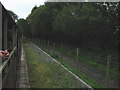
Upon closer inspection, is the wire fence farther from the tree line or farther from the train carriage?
the train carriage

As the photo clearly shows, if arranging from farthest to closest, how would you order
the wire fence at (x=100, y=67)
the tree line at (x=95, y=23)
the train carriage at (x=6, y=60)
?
the tree line at (x=95, y=23) → the wire fence at (x=100, y=67) → the train carriage at (x=6, y=60)

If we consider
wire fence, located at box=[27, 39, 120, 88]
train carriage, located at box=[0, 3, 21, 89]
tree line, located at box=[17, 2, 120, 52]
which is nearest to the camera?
train carriage, located at box=[0, 3, 21, 89]

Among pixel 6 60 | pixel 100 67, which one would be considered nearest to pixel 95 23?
pixel 100 67

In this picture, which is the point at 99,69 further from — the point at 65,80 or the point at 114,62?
the point at 65,80

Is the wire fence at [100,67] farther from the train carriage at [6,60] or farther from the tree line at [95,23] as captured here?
the train carriage at [6,60]

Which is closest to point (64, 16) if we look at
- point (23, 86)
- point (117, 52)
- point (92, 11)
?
point (92, 11)

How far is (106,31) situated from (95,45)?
301 centimetres

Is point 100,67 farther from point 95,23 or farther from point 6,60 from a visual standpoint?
point 6,60

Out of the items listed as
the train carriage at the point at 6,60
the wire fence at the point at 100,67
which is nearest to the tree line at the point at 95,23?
the wire fence at the point at 100,67

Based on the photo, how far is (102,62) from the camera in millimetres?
12555

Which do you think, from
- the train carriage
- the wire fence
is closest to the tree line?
the wire fence

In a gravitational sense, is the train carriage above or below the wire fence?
above

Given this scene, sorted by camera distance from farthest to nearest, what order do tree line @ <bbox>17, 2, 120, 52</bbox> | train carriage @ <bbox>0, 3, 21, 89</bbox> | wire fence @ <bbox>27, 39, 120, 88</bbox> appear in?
tree line @ <bbox>17, 2, 120, 52</bbox> → wire fence @ <bbox>27, 39, 120, 88</bbox> → train carriage @ <bbox>0, 3, 21, 89</bbox>

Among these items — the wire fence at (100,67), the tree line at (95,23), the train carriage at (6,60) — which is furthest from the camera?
the tree line at (95,23)
